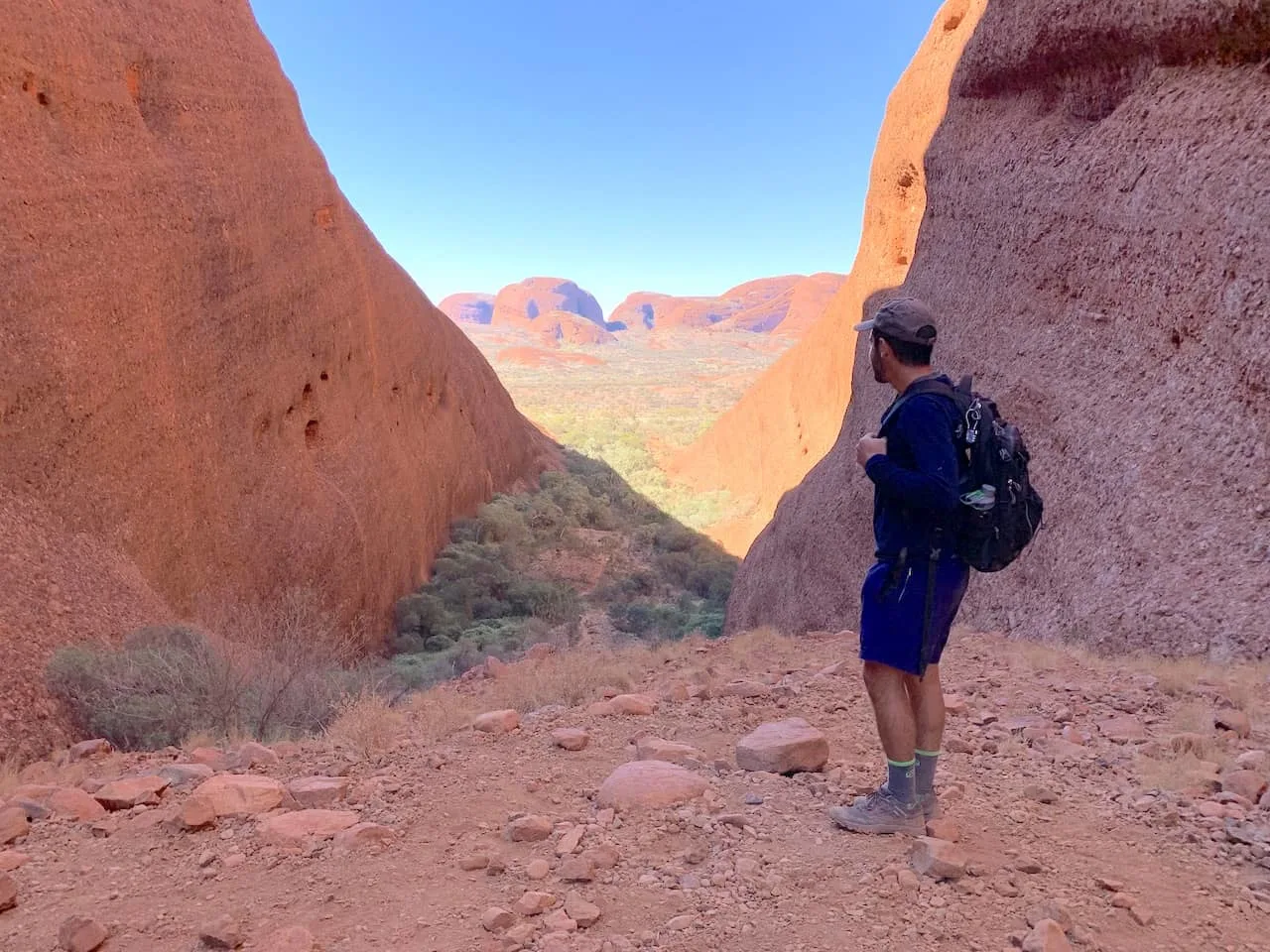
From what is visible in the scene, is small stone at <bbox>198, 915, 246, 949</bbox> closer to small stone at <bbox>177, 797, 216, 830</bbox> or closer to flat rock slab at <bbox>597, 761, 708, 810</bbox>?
small stone at <bbox>177, 797, 216, 830</bbox>

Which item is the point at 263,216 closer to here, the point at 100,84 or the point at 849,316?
the point at 100,84

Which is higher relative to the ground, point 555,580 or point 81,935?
point 81,935

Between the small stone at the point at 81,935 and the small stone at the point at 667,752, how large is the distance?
1997mm

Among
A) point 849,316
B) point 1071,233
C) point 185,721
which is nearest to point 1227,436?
point 1071,233

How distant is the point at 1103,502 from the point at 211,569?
313 inches

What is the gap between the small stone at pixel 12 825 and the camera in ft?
10.9

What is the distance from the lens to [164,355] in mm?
8812

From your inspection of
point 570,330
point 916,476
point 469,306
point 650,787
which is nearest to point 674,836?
point 650,787

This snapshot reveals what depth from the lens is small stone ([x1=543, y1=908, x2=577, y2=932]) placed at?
246 centimetres

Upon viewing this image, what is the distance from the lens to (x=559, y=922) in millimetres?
2477

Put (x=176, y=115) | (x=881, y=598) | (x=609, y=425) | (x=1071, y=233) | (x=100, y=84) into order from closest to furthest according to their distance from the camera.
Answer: (x=881, y=598) < (x=1071, y=233) < (x=100, y=84) < (x=176, y=115) < (x=609, y=425)

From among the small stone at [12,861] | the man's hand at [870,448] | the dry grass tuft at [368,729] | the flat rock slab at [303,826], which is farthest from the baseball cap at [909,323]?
Answer: the small stone at [12,861]

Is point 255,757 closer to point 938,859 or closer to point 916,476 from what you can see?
point 938,859

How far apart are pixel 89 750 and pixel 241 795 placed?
102 inches
